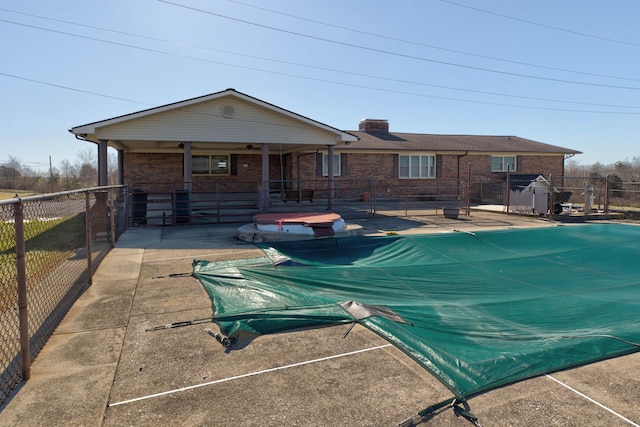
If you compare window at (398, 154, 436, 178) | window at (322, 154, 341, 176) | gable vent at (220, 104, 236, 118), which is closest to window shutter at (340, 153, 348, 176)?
window at (322, 154, 341, 176)

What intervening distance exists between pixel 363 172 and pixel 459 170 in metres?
6.43

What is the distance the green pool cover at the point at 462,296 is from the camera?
12.9 ft

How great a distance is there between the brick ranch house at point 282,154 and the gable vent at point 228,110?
0.16ft

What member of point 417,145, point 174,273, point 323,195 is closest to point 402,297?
point 174,273

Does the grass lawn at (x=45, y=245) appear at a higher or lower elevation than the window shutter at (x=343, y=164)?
lower

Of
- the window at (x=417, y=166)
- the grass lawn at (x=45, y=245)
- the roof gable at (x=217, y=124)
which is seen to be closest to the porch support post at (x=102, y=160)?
the roof gable at (x=217, y=124)

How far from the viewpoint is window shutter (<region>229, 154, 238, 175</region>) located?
22516mm

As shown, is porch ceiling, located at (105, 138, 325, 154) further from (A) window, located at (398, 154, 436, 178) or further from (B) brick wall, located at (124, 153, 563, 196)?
(A) window, located at (398, 154, 436, 178)

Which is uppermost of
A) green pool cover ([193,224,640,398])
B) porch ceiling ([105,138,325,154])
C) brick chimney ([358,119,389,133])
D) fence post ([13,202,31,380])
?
brick chimney ([358,119,389,133])

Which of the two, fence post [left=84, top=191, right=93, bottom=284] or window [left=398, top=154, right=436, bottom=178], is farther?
window [left=398, top=154, right=436, bottom=178]

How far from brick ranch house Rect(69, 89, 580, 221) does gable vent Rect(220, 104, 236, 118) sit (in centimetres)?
5

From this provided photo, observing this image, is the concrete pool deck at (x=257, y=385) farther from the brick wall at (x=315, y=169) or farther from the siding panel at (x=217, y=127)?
the brick wall at (x=315, y=169)

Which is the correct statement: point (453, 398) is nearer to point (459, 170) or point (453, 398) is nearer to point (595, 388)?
point (595, 388)

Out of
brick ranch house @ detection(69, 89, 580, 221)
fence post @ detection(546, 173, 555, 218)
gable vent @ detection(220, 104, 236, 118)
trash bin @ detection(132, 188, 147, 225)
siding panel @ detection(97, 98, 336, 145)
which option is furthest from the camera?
fence post @ detection(546, 173, 555, 218)
